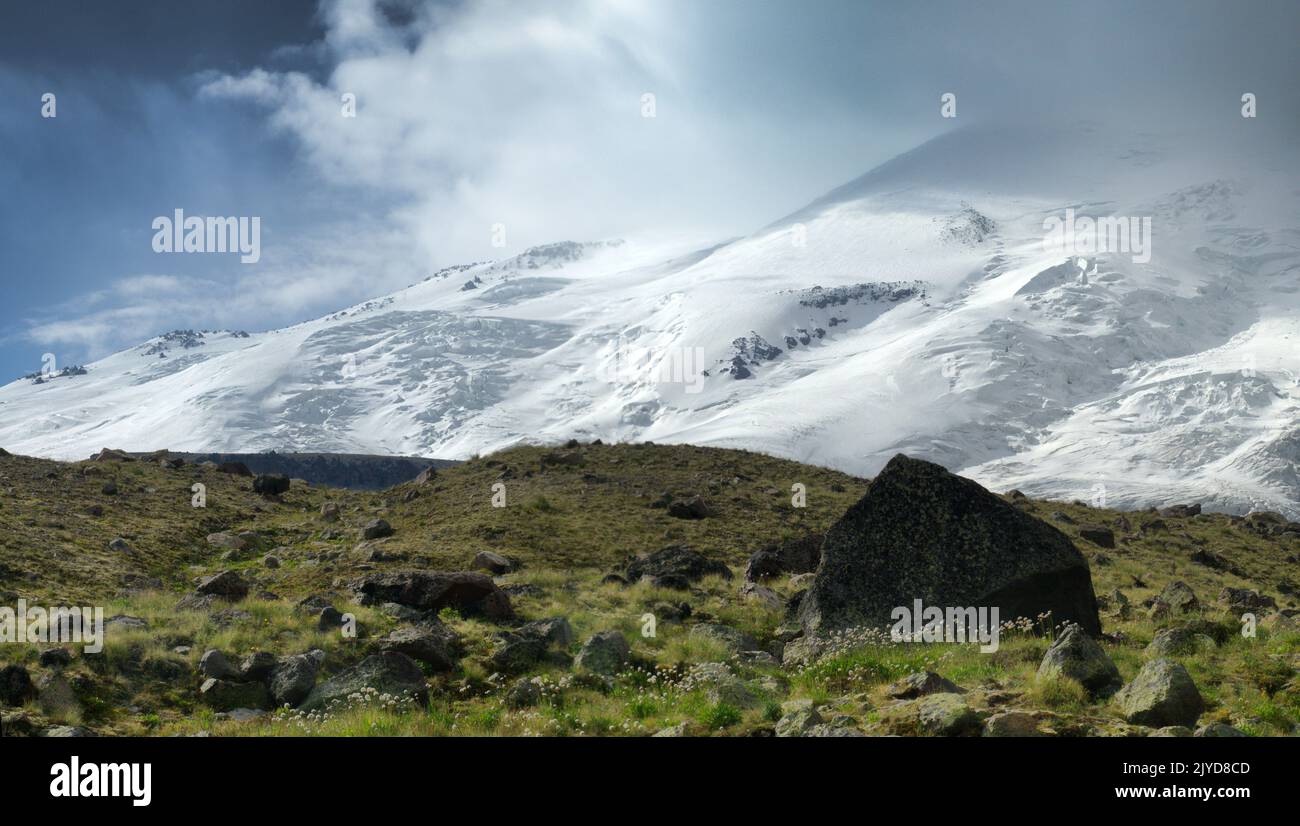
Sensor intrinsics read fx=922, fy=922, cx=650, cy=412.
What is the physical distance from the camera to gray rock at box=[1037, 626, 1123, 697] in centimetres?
1052

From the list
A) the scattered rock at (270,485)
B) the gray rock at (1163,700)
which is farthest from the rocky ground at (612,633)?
the scattered rock at (270,485)

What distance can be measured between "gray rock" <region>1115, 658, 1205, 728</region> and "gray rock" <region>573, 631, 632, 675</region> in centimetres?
701

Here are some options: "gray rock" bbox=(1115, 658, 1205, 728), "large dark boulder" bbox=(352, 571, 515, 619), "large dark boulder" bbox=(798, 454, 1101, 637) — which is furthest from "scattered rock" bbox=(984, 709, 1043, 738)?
"large dark boulder" bbox=(352, 571, 515, 619)

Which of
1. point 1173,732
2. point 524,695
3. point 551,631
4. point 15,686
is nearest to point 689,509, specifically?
point 551,631

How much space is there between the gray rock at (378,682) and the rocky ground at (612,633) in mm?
39

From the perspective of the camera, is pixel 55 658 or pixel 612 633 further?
pixel 612 633

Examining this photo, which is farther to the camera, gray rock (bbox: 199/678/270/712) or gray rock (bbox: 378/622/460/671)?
gray rock (bbox: 378/622/460/671)

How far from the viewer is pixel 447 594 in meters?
18.5

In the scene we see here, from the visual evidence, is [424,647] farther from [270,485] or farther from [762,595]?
[270,485]

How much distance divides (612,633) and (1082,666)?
7.08 meters

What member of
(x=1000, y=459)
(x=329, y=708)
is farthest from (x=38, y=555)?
(x=1000, y=459)

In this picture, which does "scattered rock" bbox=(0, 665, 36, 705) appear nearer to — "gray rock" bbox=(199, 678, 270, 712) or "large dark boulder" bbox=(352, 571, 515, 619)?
"gray rock" bbox=(199, 678, 270, 712)
